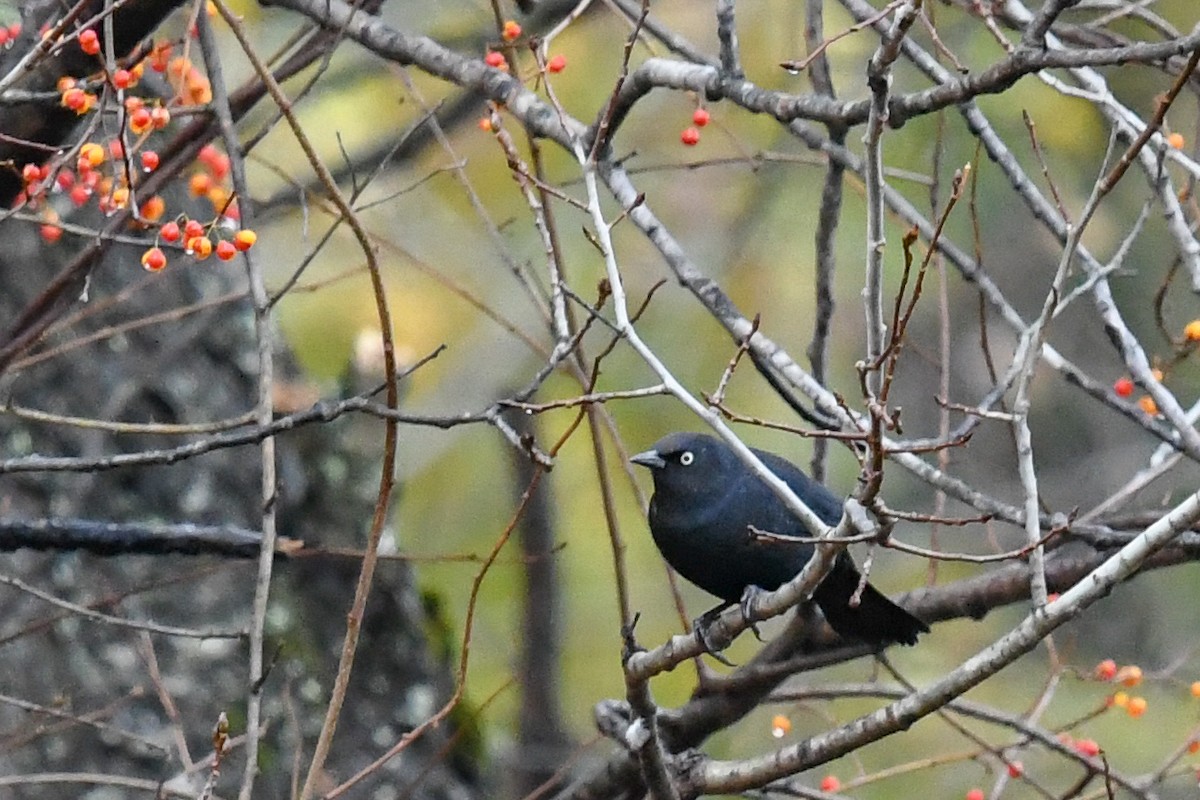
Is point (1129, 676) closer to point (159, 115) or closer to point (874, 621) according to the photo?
point (874, 621)

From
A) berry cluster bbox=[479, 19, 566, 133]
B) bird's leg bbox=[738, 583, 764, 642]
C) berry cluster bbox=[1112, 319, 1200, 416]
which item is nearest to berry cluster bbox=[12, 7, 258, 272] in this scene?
berry cluster bbox=[479, 19, 566, 133]

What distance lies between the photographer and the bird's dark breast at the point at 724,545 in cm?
432

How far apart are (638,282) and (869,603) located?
3.75m

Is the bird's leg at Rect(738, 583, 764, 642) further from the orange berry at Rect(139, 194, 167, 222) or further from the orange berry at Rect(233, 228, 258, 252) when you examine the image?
the orange berry at Rect(139, 194, 167, 222)

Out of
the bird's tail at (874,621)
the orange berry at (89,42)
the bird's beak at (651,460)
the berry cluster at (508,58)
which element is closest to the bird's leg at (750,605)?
the bird's tail at (874,621)

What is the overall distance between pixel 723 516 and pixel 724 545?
0.08 meters

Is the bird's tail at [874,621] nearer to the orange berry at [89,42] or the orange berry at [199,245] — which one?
the orange berry at [199,245]

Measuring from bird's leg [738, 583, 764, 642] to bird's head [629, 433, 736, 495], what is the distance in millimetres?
310

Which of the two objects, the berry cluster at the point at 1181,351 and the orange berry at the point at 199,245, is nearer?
the orange berry at the point at 199,245

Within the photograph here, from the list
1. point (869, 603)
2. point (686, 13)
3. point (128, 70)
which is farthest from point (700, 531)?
point (686, 13)

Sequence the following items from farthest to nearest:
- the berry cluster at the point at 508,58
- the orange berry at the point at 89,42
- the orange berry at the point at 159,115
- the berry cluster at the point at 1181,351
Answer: the berry cluster at the point at 508,58 → the berry cluster at the point at 1181,351 → the orange berry at the point at 89,42 → the orange berry at the point at 159,115

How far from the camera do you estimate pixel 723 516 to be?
434cm

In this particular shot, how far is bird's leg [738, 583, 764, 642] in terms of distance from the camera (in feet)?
9.34

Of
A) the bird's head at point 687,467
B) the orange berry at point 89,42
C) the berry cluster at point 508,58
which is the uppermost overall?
the berry cluster at point 508,58
